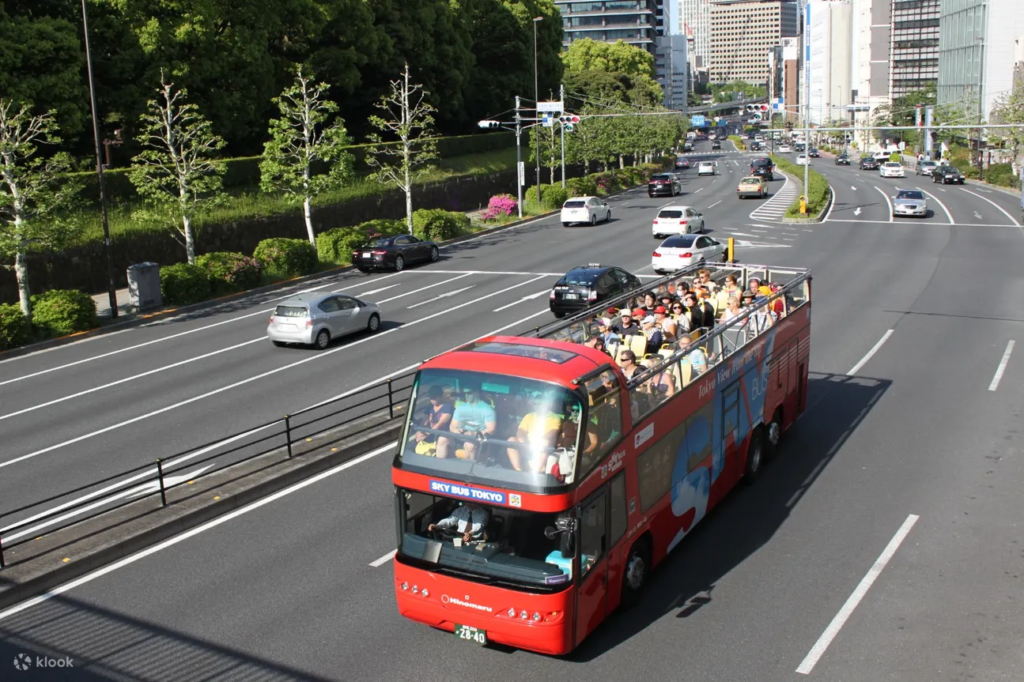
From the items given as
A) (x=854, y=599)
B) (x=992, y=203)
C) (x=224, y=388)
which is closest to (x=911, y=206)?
(x=992, y=203)

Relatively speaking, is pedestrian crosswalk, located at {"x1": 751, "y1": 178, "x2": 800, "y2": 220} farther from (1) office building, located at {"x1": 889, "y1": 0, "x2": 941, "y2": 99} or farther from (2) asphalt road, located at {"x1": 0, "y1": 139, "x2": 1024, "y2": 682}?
(1) office building, located at {"x1": 889, "y1": 0, "x2": 941, "y2": 99}

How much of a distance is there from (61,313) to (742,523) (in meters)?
23.6

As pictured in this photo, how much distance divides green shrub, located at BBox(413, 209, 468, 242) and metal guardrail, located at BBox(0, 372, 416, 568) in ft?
94.6

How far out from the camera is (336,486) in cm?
1505

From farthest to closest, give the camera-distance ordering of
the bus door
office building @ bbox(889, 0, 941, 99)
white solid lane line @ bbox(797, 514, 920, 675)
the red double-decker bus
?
office building @ bbox(889, 0, 941, 99) < white solid lane line @ bbox(797, 514, 920, 675) < the bus door < the red double-decker bus

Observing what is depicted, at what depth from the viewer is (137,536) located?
41.8ft

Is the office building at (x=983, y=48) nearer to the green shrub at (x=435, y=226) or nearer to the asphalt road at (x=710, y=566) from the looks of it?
the green shrub at (x=435, y=226)

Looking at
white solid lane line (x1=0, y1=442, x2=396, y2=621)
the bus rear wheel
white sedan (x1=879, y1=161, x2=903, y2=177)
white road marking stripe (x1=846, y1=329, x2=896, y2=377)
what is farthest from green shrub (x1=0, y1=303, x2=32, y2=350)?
white sedan (x1=879, y1=161, x2=903, y2=177)

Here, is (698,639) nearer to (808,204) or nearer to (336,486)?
(336,486)

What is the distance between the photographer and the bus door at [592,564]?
9.45m

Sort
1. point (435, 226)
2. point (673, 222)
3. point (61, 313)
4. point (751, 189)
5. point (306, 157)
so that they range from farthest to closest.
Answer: point (751, 189), point (435, 226), point (673, 222), point (306, 157), point (61, 313)

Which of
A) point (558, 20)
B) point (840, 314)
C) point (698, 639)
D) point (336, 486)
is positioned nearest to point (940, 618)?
point (698, 639)

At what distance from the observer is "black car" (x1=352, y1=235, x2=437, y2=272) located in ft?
133

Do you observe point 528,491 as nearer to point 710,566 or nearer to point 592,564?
point 592,564
